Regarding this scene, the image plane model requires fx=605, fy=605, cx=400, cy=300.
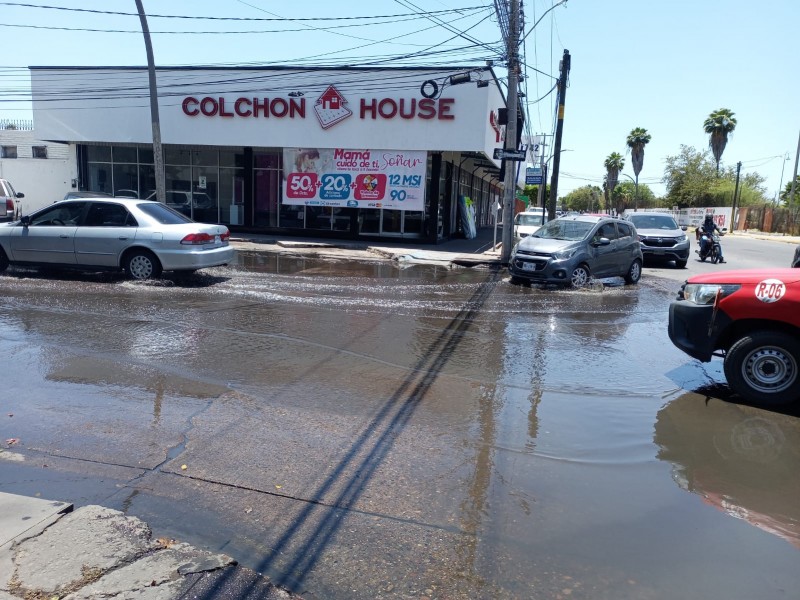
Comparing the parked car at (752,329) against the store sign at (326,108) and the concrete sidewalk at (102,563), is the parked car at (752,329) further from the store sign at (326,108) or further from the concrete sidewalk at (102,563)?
the store sign at (326,108)

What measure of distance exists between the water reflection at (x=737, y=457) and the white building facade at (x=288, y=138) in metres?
17.0

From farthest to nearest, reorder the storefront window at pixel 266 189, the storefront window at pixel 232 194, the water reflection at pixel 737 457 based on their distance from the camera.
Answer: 1. the storefront window at pixel 232 194
2. the storefront window at pixel 266 189
3. the water reflection at pixel 737 457

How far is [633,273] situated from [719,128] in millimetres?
61813

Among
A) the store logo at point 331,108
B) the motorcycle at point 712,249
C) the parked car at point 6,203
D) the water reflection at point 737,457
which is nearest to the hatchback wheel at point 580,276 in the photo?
the water reflection at point 737,457

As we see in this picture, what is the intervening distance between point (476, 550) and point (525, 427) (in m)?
2.04

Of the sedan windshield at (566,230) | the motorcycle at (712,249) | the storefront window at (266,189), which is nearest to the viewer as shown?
the sedan windshield at (566,230)

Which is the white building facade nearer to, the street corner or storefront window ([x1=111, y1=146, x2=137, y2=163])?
storefront window ([x1=111, y1=146, x2=137, y2=163])

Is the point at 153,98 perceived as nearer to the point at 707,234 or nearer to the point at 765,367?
the point at 765,367

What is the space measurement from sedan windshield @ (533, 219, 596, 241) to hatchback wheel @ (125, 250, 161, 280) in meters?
8.55

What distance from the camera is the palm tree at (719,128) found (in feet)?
217

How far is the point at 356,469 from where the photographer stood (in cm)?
437

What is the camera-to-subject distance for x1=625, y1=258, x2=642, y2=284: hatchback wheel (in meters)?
15.3

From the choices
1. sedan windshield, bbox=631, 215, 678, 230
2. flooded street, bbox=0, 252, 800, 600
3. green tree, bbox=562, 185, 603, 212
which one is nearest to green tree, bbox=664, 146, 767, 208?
green tree, bbox=562, 185, 603, 212

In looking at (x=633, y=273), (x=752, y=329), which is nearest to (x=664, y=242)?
A: (x=633, y=273)
